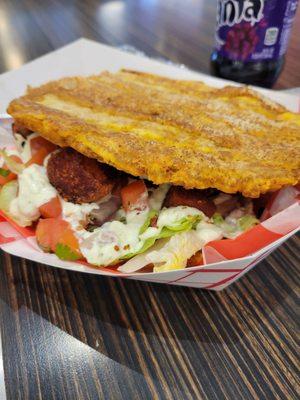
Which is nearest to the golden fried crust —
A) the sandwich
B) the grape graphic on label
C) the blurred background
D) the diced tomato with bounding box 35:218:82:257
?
the sandwich

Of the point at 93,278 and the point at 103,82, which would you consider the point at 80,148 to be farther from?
the point at 103,82

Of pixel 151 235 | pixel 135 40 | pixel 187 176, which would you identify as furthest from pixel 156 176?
pixel 135 40

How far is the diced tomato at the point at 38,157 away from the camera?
1240mm

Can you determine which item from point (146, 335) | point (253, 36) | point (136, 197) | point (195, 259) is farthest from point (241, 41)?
point (146, 335)

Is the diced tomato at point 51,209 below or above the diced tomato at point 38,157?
below

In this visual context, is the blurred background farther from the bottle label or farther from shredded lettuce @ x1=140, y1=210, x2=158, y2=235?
shredded lettuce @ x1=140, y1=210, x2=158, y2=235

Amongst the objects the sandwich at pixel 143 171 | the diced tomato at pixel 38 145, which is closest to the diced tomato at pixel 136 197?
the sandwich at pixel 143 171

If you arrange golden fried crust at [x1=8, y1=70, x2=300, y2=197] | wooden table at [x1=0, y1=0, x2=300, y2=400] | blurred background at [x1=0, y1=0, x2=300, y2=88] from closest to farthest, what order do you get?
wooden table at [x1=0, y1=0, x2=300, y2=400] → golden fried crust at [x1=8, y1=70, x2=300, y2=197] → blurred background at [x1=0, y1=0, x2=300, y2=88]

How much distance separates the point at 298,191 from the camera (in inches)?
40.3

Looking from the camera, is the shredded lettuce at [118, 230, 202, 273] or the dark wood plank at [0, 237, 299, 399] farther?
the shredded lettuce at [118, 230, 202, 273]

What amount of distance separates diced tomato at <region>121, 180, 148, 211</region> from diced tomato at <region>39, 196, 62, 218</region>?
21cm

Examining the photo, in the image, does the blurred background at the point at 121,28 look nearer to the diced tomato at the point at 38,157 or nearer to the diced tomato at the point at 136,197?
the diced tomato at the point at 136,197

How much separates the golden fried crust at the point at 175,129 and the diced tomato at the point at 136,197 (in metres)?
0.17

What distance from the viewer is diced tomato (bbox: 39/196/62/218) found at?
3.66 ft
